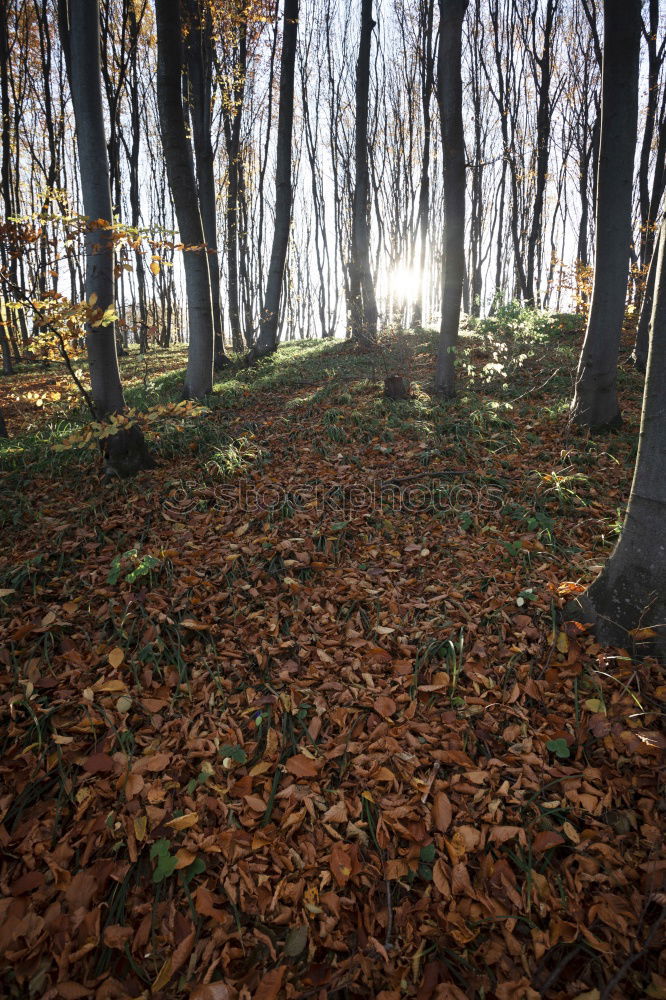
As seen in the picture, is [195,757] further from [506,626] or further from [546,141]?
[546,141]

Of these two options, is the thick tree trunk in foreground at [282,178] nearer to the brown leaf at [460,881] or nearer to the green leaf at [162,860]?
the green leaf at [162,860]

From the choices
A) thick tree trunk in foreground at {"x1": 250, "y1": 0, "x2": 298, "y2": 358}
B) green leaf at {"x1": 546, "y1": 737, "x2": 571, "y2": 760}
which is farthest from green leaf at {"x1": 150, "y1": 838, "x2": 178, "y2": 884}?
thick tree trunk in foreground at {"x1": 250, "y1": 0, "x2": 298, "y2": 358}

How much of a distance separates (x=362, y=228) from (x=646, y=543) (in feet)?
37.5

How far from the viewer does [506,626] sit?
2830mm

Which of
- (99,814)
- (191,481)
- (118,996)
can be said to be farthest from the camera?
(191,481)

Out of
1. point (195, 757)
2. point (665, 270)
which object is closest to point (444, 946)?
point (195, 757)

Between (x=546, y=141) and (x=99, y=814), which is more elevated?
(x=546, y=141)

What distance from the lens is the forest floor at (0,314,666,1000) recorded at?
1653 mm

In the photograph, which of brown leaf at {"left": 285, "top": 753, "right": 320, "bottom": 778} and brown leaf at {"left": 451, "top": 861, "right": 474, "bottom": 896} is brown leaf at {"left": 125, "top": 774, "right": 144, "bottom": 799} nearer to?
brown leaf at {"left": 285, "top": 753, "right": 320, "bottom": 778}

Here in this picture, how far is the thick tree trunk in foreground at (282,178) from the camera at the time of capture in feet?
29.0

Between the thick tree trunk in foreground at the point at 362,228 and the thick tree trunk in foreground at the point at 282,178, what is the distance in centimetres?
192

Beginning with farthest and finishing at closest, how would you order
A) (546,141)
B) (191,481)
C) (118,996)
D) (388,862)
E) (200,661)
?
(546,141), (191,481), (200,661), (388,862), (118,996)

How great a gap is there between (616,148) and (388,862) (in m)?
6.20

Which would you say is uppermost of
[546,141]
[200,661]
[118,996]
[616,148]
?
[546,141]
